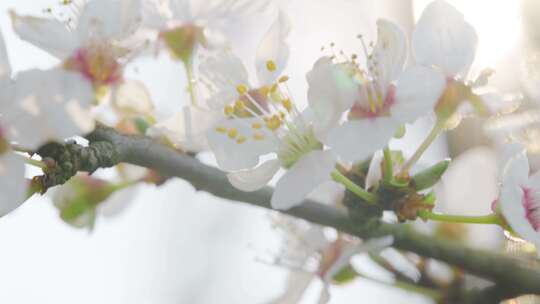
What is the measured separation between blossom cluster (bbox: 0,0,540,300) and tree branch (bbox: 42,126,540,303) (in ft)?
0.07

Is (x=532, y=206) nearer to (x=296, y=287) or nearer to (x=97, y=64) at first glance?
(x=296, y=287)

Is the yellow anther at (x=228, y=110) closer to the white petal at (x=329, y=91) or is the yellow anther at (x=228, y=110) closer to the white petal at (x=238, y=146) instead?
the white petal at (x=238, y=146)

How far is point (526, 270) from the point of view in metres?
0.83

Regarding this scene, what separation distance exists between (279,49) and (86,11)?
221 mm

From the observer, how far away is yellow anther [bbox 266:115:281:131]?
85cm

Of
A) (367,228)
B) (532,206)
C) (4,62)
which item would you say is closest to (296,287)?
(367,228)

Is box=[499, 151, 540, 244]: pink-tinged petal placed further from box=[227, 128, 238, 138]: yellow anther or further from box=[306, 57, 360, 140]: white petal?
box=[227, 128, 238, 138]: yellow anther

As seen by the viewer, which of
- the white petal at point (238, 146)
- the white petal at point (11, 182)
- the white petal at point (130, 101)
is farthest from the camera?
the white petal at point (130, 101)

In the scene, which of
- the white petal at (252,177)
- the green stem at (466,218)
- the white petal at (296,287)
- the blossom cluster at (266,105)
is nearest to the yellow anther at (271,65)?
the blossom cluster at (266,105)

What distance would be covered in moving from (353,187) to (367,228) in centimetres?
6

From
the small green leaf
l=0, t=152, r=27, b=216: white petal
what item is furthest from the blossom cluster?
the small green leaf

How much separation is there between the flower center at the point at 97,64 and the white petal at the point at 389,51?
33cm

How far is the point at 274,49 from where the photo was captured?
0.89 metres

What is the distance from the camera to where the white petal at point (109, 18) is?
0.89 metres
